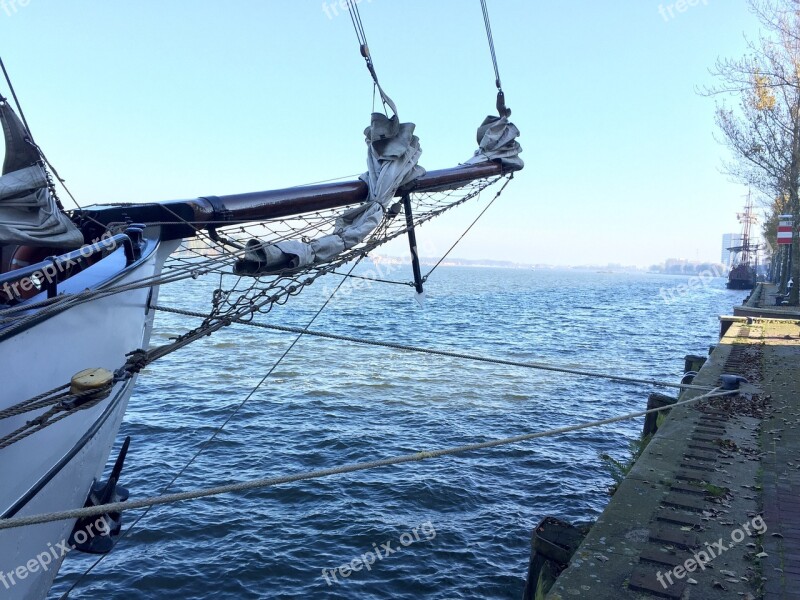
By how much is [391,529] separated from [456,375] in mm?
12544

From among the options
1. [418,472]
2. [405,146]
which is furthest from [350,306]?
[405,146]

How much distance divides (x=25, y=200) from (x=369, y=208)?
3619 millimetres

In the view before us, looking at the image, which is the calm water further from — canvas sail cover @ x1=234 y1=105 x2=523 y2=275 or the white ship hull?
canvas sail cover @ x1=234 y1=105 x2=523 y2=275

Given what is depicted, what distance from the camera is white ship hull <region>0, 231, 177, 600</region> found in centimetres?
390

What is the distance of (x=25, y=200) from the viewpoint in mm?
4805

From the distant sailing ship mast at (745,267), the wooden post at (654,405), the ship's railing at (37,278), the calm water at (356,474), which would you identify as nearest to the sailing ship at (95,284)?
the ship's railing at (37,278)

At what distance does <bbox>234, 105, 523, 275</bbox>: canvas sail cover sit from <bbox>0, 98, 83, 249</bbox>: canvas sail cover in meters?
1.57

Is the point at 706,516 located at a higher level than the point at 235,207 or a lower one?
lower

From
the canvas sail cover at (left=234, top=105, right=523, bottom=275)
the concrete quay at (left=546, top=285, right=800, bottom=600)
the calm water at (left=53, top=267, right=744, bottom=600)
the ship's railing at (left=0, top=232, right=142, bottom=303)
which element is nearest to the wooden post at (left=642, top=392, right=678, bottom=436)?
the calm water at (left=53, top=267, right=744, bottom=600)

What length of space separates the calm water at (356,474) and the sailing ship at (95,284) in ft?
12.9

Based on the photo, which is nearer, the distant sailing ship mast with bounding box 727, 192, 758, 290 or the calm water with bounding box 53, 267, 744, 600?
the calm water with bounding box 53, 267, 744, 600

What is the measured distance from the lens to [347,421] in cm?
1666

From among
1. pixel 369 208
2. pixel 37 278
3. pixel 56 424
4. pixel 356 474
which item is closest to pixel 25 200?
pixel 37 278

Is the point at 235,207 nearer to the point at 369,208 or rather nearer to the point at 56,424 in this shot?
the point at 369,208
